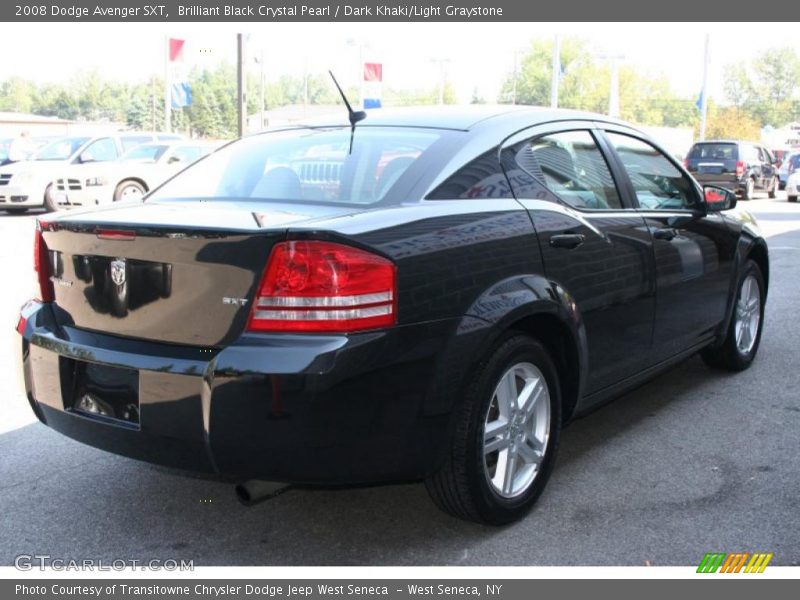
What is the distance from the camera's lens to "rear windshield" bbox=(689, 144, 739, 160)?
25547 mm

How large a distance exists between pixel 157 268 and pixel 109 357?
343mm

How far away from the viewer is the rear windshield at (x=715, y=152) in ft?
83.8

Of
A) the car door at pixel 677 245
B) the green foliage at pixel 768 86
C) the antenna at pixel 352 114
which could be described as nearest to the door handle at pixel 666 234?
the car door at pixel 677 245

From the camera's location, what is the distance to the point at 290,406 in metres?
2.58

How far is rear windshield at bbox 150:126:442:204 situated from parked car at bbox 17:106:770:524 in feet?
0.04

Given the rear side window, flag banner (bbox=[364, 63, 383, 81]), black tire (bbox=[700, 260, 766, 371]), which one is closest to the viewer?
the rear side window

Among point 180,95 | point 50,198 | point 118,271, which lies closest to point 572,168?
point 118,271

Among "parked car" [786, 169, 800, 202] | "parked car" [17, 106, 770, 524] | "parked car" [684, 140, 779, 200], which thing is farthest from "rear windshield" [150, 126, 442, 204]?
"parked car" [786, 169, 800, 202]

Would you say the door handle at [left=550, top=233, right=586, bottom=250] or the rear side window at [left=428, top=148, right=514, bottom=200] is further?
the door handle at [left=550, top=233, right=586, bottom=250]

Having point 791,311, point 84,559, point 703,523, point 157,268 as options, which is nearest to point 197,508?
point 84,559

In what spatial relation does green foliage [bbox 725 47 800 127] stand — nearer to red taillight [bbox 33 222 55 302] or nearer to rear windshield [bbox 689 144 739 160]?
rear windshield [bbox 689 144 739 160]

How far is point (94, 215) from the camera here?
313 cm

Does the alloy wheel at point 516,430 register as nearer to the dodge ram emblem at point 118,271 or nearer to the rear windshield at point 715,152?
the dodge ram emblem at point 118,271

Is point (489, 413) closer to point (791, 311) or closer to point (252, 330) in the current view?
point (252, 330)
